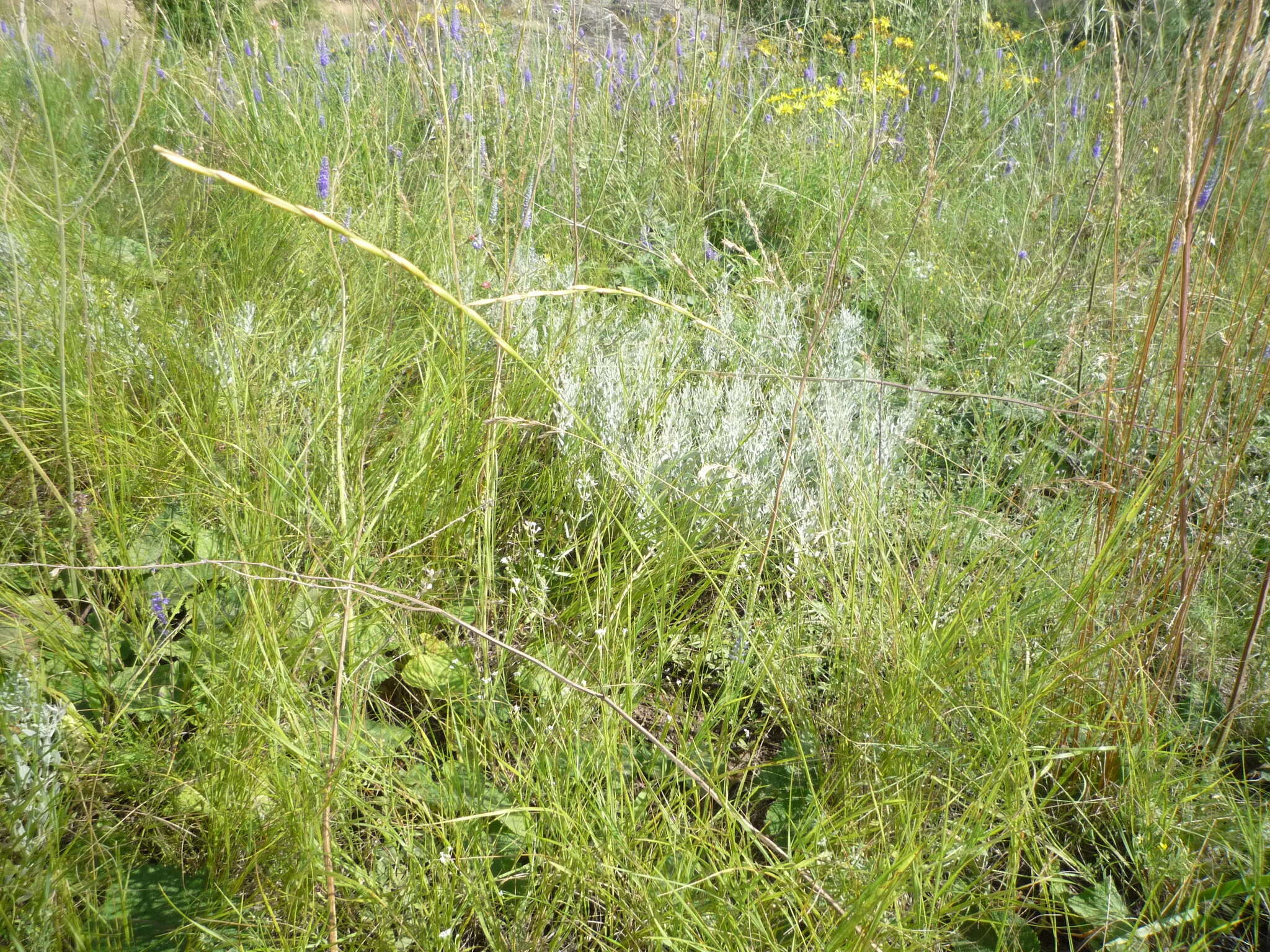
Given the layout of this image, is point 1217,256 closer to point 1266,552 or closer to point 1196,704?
point 1196,704

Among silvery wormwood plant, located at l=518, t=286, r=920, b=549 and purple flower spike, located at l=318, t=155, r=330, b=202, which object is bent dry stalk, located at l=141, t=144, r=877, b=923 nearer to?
silvery wormwood plant, located at l=518, t=286, r=920, b=549

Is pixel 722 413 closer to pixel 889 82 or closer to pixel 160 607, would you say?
pixel 160 607

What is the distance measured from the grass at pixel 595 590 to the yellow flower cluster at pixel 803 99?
1331mm

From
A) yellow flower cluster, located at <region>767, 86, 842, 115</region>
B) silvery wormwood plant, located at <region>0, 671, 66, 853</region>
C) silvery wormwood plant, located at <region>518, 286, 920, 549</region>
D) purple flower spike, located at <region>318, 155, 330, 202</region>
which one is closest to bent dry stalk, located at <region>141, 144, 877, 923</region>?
silvery wormwood plant, located at <region>0, 671, 66, 853</region>

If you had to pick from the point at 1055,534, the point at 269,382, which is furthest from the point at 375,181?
the point at 1055,534

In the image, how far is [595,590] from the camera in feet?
4.59

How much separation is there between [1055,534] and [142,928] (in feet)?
4.76

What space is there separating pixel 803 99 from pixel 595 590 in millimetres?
3028

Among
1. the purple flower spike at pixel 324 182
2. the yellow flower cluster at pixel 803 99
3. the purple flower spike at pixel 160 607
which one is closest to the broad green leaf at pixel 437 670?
the purple flower spike at pixel 160 607

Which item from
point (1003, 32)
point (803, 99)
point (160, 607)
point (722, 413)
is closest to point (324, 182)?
point (722, 413)

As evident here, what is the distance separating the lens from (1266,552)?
1.70 m

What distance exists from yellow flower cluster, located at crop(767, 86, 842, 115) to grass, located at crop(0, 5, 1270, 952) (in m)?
1.33

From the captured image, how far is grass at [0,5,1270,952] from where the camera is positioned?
3.16 ft

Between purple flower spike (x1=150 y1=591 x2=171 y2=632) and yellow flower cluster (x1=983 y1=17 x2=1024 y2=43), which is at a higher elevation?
yellow flower cluster (x1=983 y1=17 x2=1024 y2=43)
